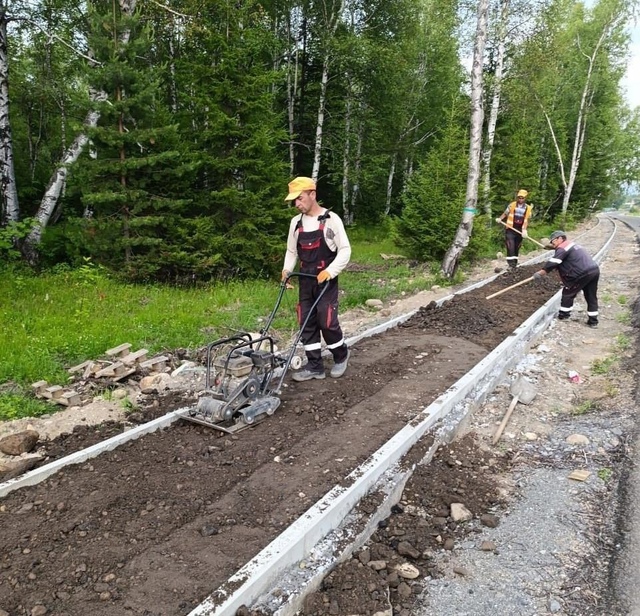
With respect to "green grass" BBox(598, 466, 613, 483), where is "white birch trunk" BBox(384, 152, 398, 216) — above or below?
above

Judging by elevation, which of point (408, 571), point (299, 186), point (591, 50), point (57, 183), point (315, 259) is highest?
point (591, 50)

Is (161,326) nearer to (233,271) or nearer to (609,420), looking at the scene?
(233,271)

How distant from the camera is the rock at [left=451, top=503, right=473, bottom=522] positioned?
3689mm

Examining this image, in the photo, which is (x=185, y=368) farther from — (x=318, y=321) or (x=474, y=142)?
(x=474, y=142)

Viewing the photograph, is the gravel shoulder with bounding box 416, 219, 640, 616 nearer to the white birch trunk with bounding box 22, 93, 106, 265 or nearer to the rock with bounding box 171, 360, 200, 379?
the rock with bounding box 171, 360, 200, 379

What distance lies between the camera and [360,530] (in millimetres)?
3336

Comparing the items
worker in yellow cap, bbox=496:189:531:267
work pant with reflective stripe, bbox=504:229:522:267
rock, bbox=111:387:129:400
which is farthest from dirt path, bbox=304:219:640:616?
work pant with reflective stripe, bbox=504:229:522:267

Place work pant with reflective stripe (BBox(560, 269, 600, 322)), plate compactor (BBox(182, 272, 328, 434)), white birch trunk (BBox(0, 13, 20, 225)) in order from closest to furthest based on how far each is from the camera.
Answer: plate compactor (BBox(182, 272, 328, 434))
work pant with reflective stripe (BBox(560, 269, 600, 322))
white birch trunk (BBox(0, 13, 20, 225))

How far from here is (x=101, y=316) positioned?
7766 mm

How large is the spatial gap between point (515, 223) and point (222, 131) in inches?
325

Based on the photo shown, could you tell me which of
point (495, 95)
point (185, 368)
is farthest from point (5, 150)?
point (495, 95)

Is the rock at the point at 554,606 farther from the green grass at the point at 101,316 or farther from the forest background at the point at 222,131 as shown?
the forest background at the point at 222,131

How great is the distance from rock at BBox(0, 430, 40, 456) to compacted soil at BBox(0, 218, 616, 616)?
0.22m

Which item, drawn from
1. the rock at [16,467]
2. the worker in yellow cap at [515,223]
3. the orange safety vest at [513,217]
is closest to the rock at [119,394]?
the rock at [16,467]
